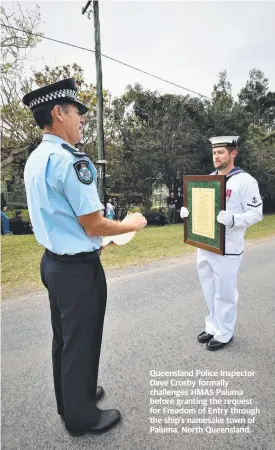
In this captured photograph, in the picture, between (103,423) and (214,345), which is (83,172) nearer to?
(103,423)

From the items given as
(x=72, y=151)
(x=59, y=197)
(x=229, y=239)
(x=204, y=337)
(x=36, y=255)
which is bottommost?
(x=36, y=255)

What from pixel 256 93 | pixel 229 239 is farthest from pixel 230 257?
pixel 256 93

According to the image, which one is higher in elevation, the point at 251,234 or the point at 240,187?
the point at 240,187

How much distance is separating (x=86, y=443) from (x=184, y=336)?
4.87 ft

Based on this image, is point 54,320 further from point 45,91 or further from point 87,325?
point 45,91

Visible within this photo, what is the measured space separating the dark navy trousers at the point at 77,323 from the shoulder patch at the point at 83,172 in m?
0.44

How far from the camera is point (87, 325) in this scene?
1.75 m

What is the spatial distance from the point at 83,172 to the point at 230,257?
5.65 feet

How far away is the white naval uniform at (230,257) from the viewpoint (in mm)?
2607

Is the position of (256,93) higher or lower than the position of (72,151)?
higher

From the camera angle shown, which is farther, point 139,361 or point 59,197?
point 139,361

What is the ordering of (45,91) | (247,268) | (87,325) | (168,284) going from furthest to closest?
(247,268), (168,284), (87,325), (45,91)

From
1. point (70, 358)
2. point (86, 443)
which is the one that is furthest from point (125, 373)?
point (70, 358)

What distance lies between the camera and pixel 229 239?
2.68 meters
